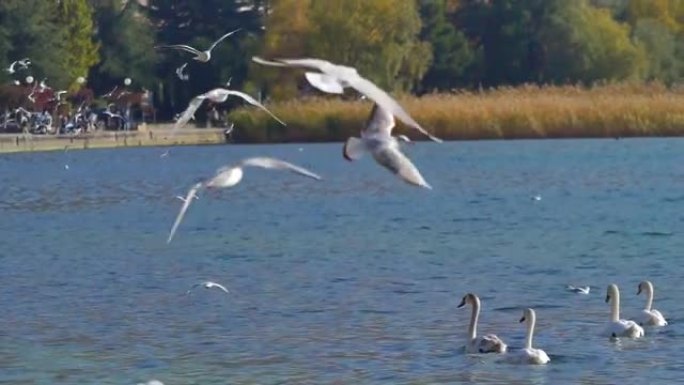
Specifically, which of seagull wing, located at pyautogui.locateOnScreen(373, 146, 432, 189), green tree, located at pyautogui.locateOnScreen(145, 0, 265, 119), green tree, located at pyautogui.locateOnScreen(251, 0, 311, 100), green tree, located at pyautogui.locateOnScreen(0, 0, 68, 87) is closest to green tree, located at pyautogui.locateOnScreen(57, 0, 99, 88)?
green tree, located at pyautogui.locateOnScreen(0, 0, 68, 87)

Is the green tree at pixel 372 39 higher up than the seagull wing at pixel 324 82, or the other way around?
the green tree at pixel 372 39

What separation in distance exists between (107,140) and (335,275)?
46.0 metres

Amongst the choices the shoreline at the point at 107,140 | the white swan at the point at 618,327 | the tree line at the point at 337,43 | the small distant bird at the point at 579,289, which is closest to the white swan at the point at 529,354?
the white swan at the point at 618,327

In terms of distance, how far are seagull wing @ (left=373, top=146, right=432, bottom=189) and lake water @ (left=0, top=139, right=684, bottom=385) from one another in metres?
6.55

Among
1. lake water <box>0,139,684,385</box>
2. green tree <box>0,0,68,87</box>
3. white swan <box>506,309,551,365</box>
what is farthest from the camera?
green tree <box>0,0,68,87</box>

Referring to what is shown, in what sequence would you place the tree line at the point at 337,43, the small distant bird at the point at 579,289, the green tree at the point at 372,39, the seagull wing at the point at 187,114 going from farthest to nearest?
the tree line at the point at 337,43, the green tree at the point at 372,39, the small distant bird at the point at 579,289, the seagull wing at the point at 187,114

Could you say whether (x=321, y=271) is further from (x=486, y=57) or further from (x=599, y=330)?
(x=486, y=57)

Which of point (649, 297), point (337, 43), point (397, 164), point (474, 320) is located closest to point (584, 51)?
point (337, 43)

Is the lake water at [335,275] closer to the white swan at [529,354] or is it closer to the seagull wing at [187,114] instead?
the white swan at [529,354]

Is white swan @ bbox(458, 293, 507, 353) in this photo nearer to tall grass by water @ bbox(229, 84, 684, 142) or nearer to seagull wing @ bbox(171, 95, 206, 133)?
seagull wing @ bbox(171, 95, 206, 133)

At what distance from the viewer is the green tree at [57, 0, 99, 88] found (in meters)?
79.8

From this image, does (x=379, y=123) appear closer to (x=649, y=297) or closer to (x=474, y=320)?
(x=474, y=320)

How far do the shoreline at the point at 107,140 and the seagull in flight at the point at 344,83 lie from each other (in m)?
57.5

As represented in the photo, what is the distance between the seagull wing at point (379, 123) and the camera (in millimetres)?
12181
